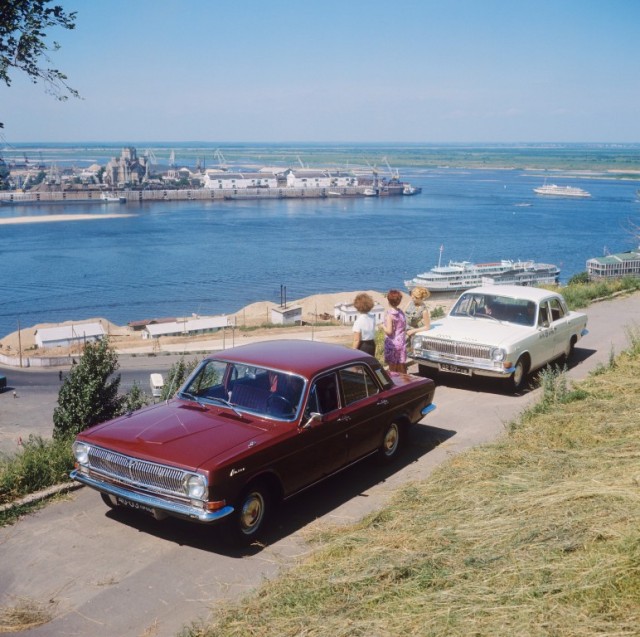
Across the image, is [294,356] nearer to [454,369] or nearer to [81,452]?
[81,452]

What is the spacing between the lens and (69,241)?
87.1 m

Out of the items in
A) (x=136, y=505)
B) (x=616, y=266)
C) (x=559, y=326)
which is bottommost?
(x=616, y=266)

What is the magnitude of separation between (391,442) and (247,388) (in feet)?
5.70

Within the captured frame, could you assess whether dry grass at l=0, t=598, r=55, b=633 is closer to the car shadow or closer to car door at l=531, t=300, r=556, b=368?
the car shadow

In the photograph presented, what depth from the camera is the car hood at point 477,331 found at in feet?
29.2

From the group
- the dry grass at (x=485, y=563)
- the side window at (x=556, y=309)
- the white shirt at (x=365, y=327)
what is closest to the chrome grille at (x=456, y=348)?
the white shirt at (x=365, y=327)

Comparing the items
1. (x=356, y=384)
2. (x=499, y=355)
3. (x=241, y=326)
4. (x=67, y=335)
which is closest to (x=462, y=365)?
(x=499, y=355)

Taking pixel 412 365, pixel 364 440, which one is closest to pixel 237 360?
pixel 364 440

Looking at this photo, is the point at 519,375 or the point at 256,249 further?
the point at 256,249

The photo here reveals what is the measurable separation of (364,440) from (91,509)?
2.26 m

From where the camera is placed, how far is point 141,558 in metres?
4.74

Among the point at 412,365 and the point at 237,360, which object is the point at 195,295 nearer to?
the point at 412,365

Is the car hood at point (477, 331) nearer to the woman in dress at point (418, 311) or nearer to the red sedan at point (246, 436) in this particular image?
the woman in dress at point (418, 311)

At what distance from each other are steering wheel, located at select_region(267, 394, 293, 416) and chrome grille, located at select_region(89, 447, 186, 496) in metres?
1.01
